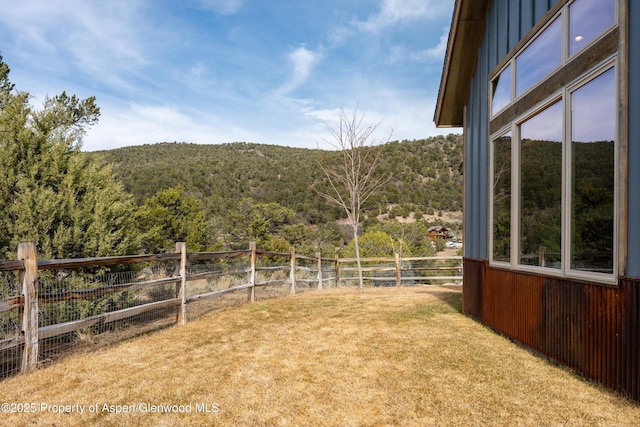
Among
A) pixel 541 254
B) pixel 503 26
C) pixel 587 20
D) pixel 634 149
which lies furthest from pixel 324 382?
pixel 503 26

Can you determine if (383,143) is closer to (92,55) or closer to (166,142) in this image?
(92,55)

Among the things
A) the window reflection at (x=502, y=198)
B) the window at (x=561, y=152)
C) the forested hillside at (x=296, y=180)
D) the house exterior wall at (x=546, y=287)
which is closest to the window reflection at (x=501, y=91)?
the window at (x=561, y=152)

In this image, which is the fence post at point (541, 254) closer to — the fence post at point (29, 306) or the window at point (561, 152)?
the window at point (561, 152)

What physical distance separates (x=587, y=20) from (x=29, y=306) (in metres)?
6.05

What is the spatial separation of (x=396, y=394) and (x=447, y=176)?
120 ft

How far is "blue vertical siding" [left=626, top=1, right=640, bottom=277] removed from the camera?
2.76m

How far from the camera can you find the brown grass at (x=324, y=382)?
2.66 metres

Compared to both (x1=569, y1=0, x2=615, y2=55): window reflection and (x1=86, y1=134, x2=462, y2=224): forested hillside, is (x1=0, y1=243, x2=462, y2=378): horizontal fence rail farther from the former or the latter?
(x1=86, y1=134, x2=462, y2=224): forested hillside

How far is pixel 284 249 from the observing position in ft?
62.8

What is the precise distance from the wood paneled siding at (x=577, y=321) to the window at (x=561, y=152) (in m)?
0.18

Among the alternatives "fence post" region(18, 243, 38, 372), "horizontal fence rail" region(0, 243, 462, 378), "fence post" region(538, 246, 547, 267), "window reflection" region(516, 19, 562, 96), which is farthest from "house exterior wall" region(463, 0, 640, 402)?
"fence post" region(18, 243, 38, 372)

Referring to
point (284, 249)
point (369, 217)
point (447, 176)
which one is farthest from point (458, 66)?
point (447, 176)

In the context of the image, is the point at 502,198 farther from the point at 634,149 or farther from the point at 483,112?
the point at 634,149

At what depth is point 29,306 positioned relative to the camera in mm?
3682
